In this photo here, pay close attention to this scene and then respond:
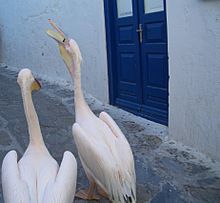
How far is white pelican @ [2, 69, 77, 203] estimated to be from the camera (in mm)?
2436

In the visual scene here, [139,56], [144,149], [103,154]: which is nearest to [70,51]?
[103,154]

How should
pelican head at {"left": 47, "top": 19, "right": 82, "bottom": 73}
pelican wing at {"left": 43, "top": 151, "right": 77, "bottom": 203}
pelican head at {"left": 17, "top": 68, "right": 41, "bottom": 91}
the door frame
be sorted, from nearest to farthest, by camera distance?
pelican wing at {"left": 43, "top": 151, "right": 77, "bottom": 203}, pelican head at {"left": 17, "top": 68, "right": 41, "bottom": 91}, pelican head at {"left": 47, "top": 19, "right": 82, "bottom": 73}, the door frame

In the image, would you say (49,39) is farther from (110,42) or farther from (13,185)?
(13,185)

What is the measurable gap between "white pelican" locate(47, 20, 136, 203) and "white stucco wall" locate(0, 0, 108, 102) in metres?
3.21

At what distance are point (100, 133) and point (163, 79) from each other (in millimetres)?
2445

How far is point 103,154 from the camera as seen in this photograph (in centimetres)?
296

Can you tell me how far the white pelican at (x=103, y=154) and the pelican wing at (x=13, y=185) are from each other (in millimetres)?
588

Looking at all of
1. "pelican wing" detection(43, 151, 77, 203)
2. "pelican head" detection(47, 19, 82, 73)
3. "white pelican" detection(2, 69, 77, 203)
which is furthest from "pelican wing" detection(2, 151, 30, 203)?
"pelican head" detection(47, 19, 82, 73)

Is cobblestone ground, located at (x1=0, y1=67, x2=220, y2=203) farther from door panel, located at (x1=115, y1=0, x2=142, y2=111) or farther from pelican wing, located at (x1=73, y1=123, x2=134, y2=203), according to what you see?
pelican wing, located at (x1=73, y1=123, x2=134, y2=203)

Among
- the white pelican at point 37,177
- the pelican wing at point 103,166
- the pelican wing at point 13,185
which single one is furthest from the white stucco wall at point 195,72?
the pelican wing at point 13,185

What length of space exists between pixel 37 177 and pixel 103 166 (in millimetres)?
512

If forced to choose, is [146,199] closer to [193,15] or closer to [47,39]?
[193,15]

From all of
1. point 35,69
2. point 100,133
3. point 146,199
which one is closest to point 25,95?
point 100,133

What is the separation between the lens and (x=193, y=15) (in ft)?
14.0
